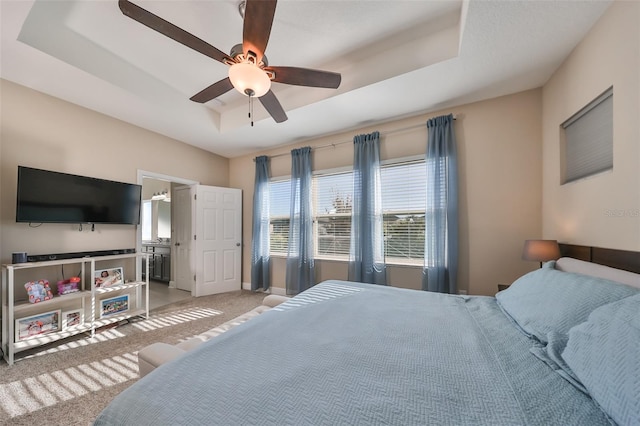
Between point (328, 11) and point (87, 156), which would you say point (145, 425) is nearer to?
point (328, 11)

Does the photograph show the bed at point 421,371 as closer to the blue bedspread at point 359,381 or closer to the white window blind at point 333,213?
the blue bedspread at point 359,381

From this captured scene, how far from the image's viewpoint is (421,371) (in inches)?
33.2

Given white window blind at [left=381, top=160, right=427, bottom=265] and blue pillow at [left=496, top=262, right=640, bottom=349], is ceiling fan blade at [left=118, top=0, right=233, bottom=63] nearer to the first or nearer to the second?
blue pillow at [left=496, top=262, right=640, bottom=349]

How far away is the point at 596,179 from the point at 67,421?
12.8 feet

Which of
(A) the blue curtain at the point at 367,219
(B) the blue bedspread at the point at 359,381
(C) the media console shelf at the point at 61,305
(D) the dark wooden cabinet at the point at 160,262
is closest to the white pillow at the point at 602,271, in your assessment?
(B) the blue bedspread at the point at 359,381

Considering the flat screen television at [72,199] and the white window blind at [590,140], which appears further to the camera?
the flat screen television at [72,199]

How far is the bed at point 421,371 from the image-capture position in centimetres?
67

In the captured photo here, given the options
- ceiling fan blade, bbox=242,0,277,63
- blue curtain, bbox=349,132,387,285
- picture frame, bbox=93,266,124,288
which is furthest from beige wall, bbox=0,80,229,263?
blue curtain, bbox=349,132,387,285

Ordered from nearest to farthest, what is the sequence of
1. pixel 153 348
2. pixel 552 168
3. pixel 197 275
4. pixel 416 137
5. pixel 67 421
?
pixel 153 348 < pixel 67 421 < pixel 552 168 < pixel 416 137 < pixel 197 275

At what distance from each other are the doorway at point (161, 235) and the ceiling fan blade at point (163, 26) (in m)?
3.05

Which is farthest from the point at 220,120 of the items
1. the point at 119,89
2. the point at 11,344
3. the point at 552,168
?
the point at 552,168

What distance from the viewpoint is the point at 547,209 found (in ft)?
8.14

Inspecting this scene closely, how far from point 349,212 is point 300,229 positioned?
82cm

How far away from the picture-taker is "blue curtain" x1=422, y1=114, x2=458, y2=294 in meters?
2.83
